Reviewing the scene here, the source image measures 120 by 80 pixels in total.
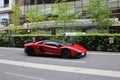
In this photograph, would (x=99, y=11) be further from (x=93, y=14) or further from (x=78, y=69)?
(x=78, y=69)

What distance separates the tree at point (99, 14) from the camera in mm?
30703

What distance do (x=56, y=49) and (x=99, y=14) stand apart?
14.6 m

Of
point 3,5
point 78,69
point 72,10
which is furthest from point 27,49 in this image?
point 3,5

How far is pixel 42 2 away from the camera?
44.4 metres

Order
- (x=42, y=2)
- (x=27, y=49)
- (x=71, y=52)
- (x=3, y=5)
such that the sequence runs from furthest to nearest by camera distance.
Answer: (x=3, y=5), (x=42, y=2), (x=27, y=49), (x=71, y=52)

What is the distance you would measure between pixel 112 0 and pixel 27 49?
21.8 meters

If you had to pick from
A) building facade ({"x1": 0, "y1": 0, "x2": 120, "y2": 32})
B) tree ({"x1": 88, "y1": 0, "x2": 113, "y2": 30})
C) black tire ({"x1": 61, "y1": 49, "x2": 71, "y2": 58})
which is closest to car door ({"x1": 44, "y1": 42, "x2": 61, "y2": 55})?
black tire ({"x1": 61, "y1": 49, "x2": 71, "y2": 58})

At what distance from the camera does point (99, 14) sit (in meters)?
31.0

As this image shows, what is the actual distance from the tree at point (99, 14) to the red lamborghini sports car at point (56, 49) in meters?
13.1

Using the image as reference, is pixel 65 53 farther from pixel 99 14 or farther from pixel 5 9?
pixel 5 9

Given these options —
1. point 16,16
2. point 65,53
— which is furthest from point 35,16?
point 65,53

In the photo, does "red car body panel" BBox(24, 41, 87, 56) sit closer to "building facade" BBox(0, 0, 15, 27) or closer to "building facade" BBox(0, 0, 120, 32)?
"building facade" BBox(0, 0, 120, 32)

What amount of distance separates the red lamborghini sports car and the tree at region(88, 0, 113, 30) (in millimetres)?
13072

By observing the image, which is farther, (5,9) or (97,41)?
(5,9)
